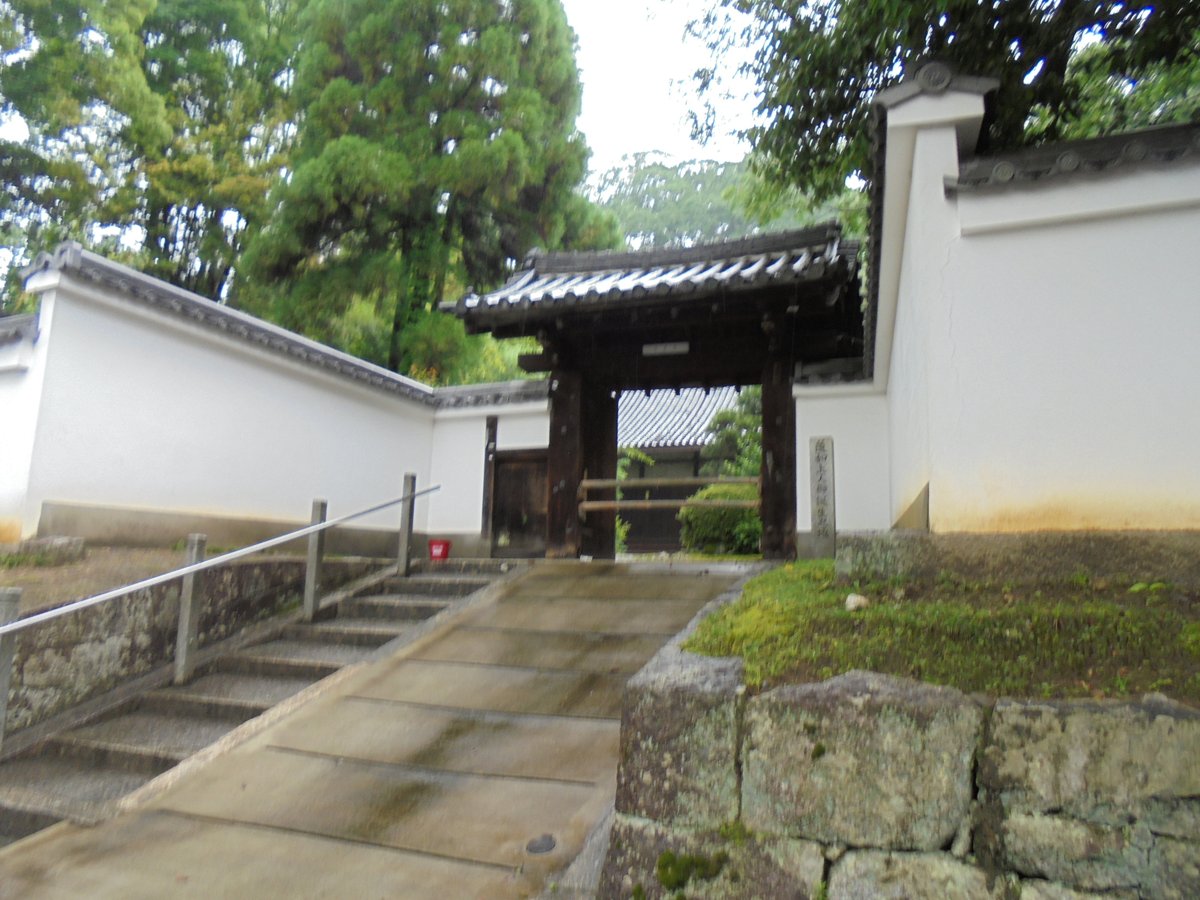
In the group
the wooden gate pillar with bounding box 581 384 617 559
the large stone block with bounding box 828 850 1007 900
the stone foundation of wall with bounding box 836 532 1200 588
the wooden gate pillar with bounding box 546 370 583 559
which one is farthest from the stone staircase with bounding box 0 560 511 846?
the stone foundation of wall with bounding box 836 532 1200 588

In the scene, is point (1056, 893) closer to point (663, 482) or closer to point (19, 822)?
point (19, 822)

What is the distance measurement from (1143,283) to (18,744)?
A: 6.49 metres

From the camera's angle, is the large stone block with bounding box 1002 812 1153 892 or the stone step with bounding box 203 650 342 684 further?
the stone step with bounding box 203 650 342 684

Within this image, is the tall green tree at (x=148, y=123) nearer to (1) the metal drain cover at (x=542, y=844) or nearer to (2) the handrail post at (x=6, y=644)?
(2) the handrail post at (x=6, y=644)

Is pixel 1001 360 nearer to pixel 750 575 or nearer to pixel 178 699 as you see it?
pixel 750 575

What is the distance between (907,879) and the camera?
2230 millimetres

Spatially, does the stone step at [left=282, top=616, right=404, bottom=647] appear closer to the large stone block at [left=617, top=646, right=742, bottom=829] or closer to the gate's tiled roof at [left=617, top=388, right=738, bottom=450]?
the large stone block at [left=617, top=646, right=742, bottom=829]

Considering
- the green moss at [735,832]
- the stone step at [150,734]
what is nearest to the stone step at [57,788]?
the stone step at [150,734]

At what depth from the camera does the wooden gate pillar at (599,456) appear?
28.5ft

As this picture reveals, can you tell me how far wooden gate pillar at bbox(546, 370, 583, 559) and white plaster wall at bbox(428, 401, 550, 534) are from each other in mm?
1302

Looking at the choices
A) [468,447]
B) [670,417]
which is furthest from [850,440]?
[670,417]

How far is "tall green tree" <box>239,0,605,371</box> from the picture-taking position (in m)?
13.3

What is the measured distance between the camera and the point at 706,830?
2.45 meters

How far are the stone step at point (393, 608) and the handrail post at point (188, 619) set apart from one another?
1311 millimetres
